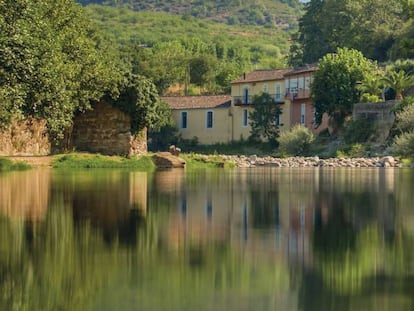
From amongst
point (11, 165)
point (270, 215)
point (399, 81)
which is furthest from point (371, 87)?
point (270, 215)

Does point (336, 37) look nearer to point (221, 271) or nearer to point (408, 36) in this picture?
point (408, 36)

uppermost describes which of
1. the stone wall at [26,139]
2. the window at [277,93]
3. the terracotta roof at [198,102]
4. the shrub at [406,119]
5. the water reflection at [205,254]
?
the window at [277,93]

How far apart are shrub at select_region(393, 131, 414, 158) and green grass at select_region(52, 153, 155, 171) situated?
15416 millimetres

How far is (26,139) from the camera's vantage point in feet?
139

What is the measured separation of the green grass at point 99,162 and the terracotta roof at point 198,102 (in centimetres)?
3551

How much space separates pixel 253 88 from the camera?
3073 inches

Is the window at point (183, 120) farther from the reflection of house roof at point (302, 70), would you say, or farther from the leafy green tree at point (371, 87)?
the leafy green tree at point (371, 87)

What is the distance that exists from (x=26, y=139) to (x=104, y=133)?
4840 millimetres

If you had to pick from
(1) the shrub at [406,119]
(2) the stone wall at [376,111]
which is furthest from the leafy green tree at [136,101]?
(2) the stone wall at [376,111]

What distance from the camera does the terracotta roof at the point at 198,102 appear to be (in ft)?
257

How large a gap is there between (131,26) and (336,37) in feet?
360

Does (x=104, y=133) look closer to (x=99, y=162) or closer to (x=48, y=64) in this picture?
(x=99, y=162)

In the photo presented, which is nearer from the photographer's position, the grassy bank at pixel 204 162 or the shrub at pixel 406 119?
the grassy bank at pixel 204 162

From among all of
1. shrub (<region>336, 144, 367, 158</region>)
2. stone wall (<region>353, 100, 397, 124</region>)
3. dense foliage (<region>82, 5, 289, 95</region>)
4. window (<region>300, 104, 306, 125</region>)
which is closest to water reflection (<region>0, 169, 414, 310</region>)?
shrub (<region>336, 144, 367, 158</region>)
